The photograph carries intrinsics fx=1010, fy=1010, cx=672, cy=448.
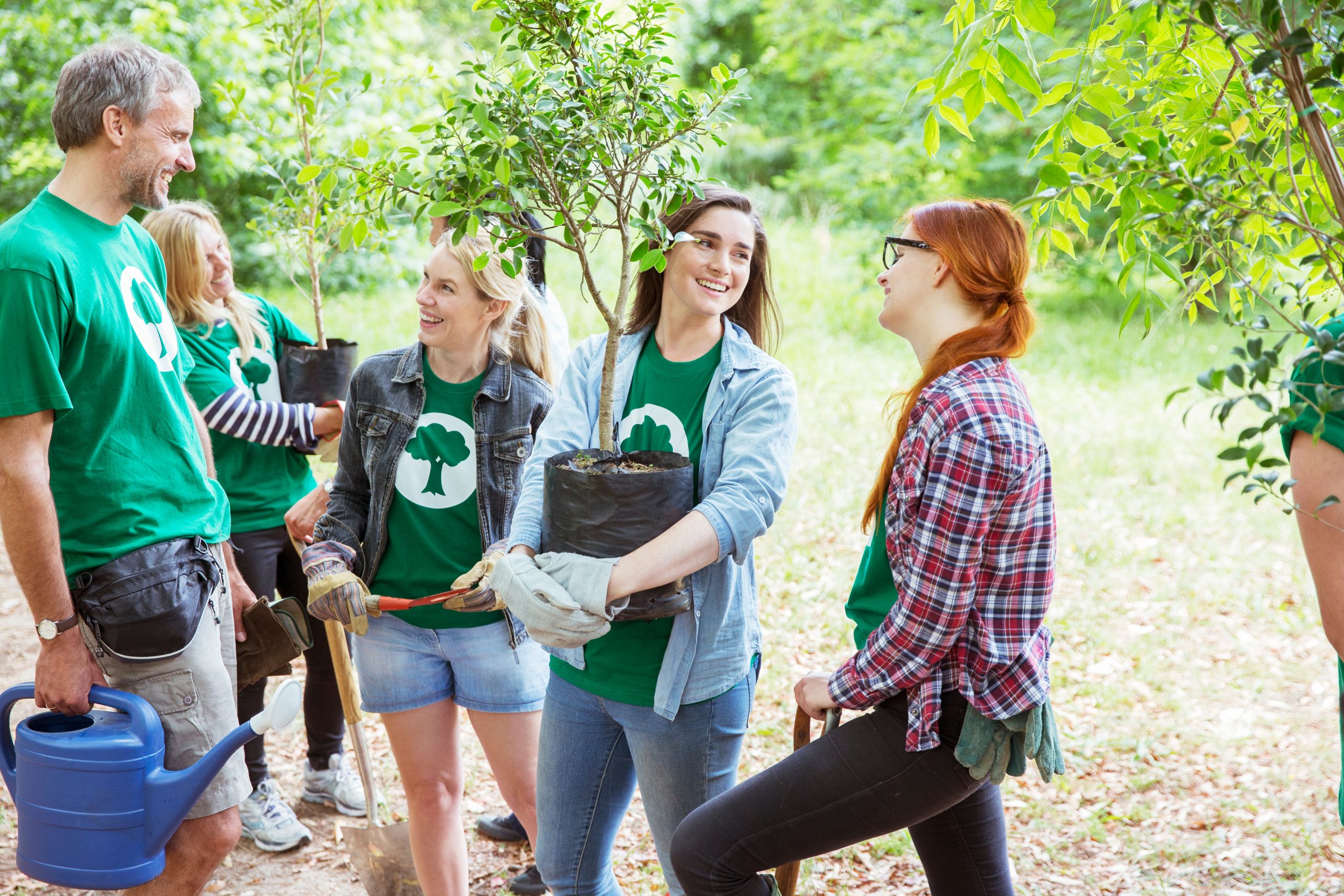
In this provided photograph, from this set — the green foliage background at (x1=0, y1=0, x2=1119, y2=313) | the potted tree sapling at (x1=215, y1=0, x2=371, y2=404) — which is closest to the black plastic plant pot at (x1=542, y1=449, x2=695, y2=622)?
the potted tree sapling at (x1=215, y1=0, x2=371, y2=404)

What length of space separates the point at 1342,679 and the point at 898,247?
110 cm

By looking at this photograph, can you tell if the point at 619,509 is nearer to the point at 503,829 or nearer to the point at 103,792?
the point at 103,792

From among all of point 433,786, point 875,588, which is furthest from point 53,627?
point 875,588

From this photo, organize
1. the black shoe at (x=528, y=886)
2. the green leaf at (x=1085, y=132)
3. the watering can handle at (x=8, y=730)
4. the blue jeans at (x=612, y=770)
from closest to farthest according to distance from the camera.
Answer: the green leaf at (x=1085, y=132), the blue jeans at (x=612, y=770), the watering can handle at (x=8, y=730), the black shoe at (x=528, y=886)

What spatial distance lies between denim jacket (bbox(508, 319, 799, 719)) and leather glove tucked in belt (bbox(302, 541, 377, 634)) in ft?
1.57

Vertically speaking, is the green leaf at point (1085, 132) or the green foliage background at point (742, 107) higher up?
the green foliage background at point (742, 107)

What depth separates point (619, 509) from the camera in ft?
5.76

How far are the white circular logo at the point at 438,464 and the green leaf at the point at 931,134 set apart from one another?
1216 mm

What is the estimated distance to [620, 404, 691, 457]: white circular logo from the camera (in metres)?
2.06

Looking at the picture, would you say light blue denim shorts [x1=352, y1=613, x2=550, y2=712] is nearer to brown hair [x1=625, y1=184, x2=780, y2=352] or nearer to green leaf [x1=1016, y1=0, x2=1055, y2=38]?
brown hair [x1=625, y1=184, x2=780, y2=352]

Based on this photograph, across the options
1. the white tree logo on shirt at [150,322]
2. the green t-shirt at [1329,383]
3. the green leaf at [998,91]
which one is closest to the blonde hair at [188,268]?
the white tree logo on shirt at [150,322]

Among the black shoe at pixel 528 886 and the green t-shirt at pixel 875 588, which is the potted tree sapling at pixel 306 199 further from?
the green t-shirt at pixel 875 588

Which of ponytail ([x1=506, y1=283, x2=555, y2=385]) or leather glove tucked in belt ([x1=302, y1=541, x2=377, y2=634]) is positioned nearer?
leather glove tucked in belt ([x1=302, y1=541, x2=377, y2=634])

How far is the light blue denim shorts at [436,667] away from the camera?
2.42 m
